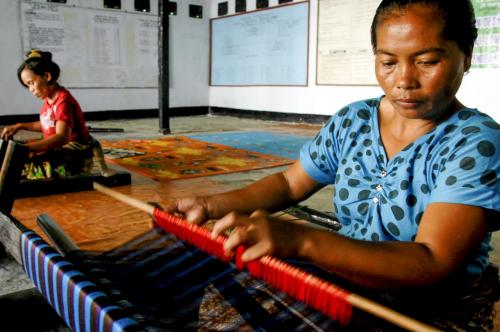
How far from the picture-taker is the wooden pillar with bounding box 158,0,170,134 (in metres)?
6.25

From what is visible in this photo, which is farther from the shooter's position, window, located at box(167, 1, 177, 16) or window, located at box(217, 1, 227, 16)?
window, located at box(217, 1, 227, 16)

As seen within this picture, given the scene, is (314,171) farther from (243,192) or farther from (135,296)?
(135,296)

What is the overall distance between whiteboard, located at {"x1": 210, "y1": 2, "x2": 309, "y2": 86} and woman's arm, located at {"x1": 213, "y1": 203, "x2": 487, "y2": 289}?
7428 mm

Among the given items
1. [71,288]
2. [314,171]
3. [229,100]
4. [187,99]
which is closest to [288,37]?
[229,100]

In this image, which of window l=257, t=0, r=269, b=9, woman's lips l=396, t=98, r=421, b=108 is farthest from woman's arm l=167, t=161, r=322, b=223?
window l=257, t=0, r=269, b=9

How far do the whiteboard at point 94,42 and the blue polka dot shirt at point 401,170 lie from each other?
7.85 meters

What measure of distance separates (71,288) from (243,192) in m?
0.53

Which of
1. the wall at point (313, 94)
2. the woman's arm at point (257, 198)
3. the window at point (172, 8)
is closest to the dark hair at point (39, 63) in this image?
the woman's arm at point (257, 198)

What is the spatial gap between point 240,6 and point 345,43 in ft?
9.41

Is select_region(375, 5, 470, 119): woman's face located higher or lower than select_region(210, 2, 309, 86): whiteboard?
lower

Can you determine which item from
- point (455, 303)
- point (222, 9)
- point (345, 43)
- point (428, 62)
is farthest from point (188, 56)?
point (455, 303)

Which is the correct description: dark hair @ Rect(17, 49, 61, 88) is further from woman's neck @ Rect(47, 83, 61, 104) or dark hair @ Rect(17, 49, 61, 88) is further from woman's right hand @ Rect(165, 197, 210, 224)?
woman's right hand @ Rect(165, 197, 210, 224)

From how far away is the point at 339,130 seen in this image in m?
1.18

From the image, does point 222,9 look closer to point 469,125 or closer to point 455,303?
point 469,125
